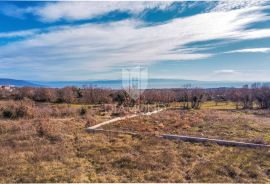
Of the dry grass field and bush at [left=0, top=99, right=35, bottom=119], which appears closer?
the dry grass field

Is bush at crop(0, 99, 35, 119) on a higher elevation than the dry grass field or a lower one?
higher

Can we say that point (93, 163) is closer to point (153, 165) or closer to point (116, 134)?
point (153, 165)

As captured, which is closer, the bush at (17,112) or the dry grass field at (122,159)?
the dry grass field at (122,159)

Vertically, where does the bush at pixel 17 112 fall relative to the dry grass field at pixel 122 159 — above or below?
above

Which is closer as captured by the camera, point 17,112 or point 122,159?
point 122,159

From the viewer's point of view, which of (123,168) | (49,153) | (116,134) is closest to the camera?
(123,168)

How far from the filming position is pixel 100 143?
36.2ft

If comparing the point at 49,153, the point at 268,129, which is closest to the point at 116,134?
the point at 49,153

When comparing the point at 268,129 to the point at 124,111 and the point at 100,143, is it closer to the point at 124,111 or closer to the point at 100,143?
the point at 100,143

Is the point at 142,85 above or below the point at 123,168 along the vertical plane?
above

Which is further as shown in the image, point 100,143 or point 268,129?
point 268,129

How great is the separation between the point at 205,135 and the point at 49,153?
24.5ft

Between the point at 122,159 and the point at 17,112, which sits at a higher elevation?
the point at 17,112

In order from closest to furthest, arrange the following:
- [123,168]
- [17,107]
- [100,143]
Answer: [123,168] → [100,143] → [17,107]
